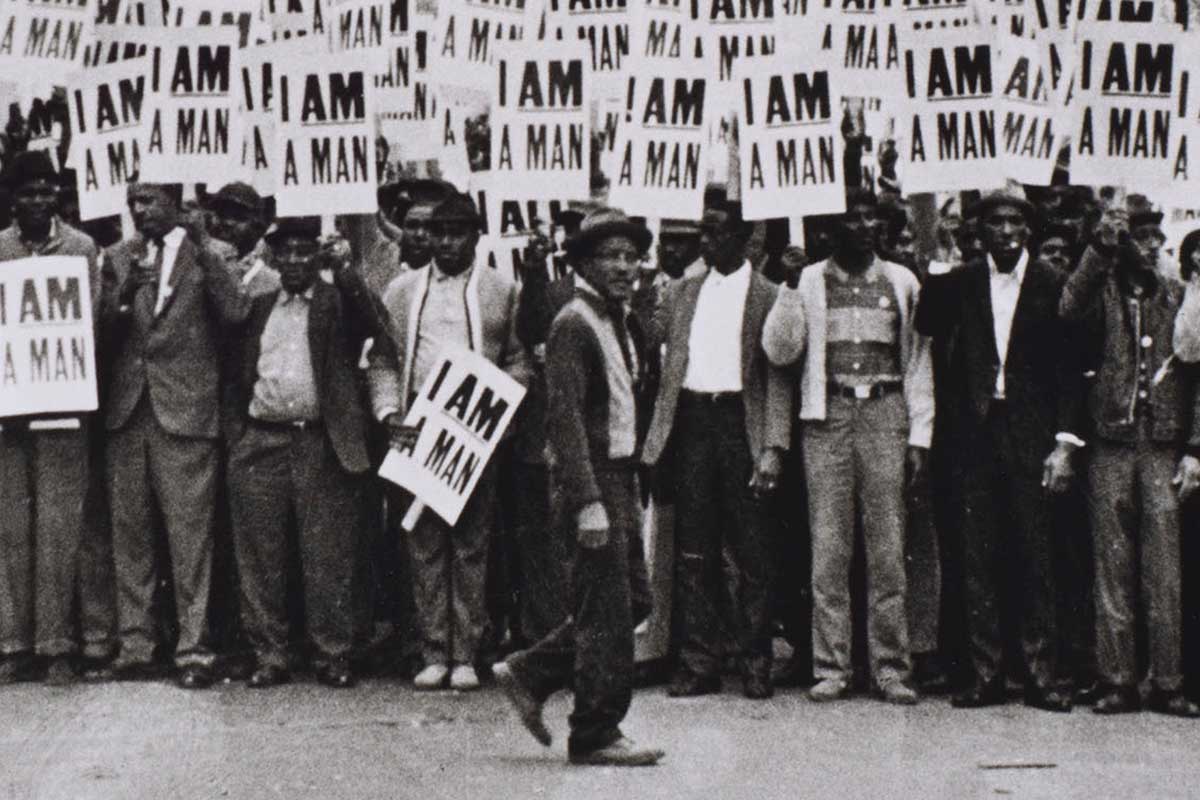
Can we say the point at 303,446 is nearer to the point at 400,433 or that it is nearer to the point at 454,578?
the point at 400,433

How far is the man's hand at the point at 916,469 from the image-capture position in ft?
36.3

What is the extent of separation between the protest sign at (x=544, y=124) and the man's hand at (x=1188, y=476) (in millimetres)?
3464

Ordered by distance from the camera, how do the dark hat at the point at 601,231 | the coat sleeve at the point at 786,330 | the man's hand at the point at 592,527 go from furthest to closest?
the coat sleeve at the point at 786,330
the dark hat at the point at 601,231
the man's hand at the point at 592,527

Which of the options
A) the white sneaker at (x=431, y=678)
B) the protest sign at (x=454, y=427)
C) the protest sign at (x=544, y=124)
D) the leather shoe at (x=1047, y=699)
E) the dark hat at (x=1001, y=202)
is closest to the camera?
the leather shoe at (x=1047, y=699)

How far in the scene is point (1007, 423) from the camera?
1086 centimetres

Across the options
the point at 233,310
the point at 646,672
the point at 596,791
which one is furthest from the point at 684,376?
the point at 596,791

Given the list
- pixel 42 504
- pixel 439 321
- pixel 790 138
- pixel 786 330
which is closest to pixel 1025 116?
pixel 790 138

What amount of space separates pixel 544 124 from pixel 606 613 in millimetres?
3706

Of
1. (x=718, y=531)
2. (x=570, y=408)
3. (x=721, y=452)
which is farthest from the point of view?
(x=718, y=531)

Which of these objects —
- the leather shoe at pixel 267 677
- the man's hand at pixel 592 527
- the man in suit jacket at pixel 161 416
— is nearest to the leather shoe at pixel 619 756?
the man's hand at pixel 592 527

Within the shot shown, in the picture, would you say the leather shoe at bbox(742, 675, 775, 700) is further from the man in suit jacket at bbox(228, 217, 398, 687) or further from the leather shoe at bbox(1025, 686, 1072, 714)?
the man in suit jacket at bbox(228, 217, 398, 687)

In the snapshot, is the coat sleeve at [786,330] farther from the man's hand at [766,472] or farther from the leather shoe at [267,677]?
the leather shoe at [267,677]

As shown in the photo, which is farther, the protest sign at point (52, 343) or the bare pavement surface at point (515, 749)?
the protest sign at point (52, 343)

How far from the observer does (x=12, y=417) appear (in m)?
11.7
